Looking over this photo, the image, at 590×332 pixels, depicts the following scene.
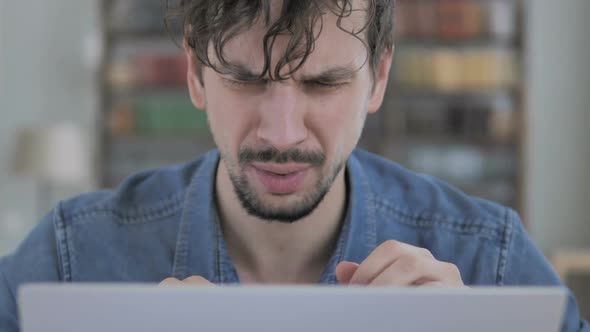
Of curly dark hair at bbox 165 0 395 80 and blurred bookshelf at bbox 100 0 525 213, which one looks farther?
blurred bookshelf at bbox 100 0 525 213

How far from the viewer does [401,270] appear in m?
0.87

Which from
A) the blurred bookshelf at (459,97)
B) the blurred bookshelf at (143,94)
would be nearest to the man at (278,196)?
the blurred bookshelf at (459,97)

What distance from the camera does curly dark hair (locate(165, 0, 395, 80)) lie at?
1.03m

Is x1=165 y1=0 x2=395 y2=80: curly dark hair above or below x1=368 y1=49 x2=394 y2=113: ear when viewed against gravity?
above

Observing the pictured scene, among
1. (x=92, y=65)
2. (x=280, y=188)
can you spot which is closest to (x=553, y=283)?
(x=280, y=188)

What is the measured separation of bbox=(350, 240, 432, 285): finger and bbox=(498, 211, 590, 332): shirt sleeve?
0.41 m

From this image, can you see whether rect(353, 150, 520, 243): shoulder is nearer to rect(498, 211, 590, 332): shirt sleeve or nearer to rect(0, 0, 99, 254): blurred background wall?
rect(498, 211, 590, 332): shirt sleeve

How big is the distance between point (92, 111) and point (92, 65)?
300 mm

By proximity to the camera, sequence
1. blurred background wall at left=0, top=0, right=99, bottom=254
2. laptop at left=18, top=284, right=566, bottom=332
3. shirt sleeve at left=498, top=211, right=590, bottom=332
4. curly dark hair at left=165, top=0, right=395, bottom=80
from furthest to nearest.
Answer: blurred background wall at left=0, top=0, right=99, bottom=254
shirt sleeve at left=498, top=211, right=590, bottom=332
curly dark hair at left=165, top=0, right=395, bottom=80
laptop at left=18, top=284, right=566, bottom=332

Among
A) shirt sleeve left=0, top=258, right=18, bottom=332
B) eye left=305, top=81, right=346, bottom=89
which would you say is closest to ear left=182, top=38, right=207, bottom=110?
eye left=305, top=81, right=346, bottom=89

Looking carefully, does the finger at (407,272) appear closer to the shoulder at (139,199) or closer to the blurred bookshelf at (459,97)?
the shoulder at (139,199)

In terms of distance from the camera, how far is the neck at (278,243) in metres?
1.21

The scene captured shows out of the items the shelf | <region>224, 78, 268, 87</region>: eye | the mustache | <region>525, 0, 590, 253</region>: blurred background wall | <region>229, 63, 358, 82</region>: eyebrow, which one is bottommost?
<region>525, 0, 590, 253</region>: blurred background wall

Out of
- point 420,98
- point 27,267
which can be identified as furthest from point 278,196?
point 420,98
